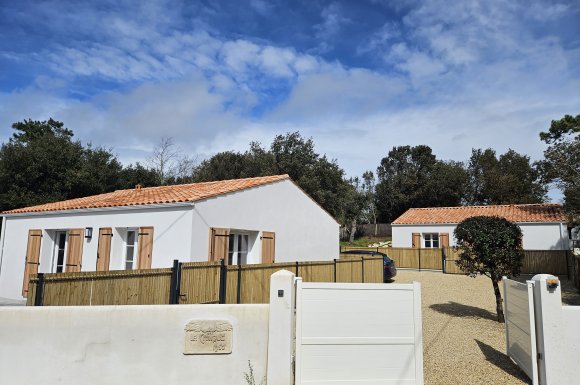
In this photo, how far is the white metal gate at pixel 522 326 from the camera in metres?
5.63

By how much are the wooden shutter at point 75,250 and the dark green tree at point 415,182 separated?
3953 centimetres

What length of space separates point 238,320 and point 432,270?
20.3 meters

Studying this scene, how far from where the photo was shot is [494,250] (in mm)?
9445

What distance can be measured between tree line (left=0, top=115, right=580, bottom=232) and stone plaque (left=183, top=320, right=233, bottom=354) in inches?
642

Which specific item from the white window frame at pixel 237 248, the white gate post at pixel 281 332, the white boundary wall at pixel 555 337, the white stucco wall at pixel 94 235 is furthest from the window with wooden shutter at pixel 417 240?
the white gate post at pixel 281 332

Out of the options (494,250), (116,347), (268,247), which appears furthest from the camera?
(268,247)

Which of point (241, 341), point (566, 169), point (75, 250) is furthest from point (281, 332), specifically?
point (566, 169)

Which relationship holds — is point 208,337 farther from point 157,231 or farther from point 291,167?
point 291,167

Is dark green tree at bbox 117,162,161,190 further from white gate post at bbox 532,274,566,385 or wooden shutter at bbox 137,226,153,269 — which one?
white gate post at bbox 532,274,566,385

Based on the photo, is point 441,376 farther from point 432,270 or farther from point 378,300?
point 432,270

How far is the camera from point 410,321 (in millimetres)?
5613

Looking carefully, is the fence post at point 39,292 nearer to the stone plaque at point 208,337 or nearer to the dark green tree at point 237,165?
the stone plaque at point 208,337

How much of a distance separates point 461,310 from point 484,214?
18.8 m

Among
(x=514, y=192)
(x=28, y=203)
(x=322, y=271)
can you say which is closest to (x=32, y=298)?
(x=322, y=271)
